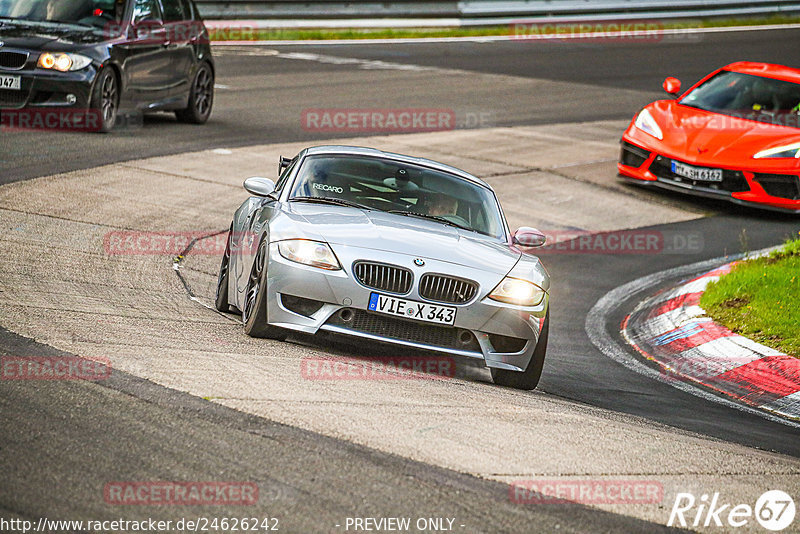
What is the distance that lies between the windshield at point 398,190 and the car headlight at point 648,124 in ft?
23.1

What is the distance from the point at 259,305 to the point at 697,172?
337 inches

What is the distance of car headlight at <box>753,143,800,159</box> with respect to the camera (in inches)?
555

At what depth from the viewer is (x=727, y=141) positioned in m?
14.4

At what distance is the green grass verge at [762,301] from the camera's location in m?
8.91

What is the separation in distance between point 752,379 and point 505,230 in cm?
204

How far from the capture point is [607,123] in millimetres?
19641

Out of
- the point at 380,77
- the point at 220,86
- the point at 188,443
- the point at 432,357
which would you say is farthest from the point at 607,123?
the point at 188,443

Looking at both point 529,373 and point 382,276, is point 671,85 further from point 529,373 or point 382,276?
point 382,276

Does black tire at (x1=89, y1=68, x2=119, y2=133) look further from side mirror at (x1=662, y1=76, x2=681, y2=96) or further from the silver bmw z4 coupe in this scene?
side mirror at (x1=662, y1=76, x2=681, y2=96)
